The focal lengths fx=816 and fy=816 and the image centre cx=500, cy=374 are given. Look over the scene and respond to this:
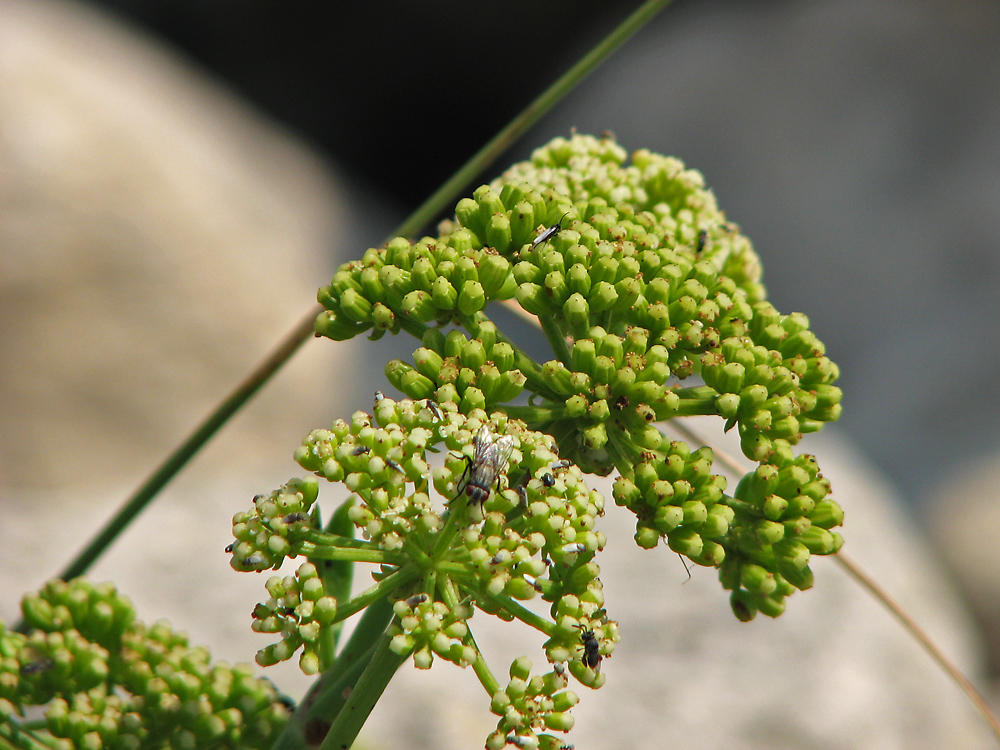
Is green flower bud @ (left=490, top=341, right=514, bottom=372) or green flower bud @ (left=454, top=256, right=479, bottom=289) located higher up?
green flower bud @ (left=454, top=256, right=479, bottom=289)

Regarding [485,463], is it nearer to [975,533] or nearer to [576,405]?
[576,405]

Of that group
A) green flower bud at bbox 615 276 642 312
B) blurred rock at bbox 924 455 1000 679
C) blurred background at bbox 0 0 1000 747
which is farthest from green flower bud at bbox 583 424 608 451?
blurred rock at bbox 924 455 1000 679

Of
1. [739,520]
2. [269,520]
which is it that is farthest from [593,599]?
[269,520]

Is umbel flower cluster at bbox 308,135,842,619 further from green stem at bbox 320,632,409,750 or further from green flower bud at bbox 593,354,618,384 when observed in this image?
green stem at bbox 320,632,409,750

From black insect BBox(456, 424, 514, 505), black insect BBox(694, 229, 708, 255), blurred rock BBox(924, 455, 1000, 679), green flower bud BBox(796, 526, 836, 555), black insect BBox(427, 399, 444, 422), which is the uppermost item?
blurred rock BBox(924, 455, 1000, 679)

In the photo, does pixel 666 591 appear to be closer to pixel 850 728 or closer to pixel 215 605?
pixel 850 728

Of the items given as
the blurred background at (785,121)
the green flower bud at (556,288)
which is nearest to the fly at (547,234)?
the green flower bud at (556,288)

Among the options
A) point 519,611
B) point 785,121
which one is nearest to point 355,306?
point 519,611
